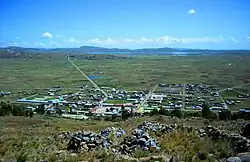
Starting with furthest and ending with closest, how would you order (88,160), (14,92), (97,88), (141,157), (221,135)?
1. (97,88)
2. (14,92)
3. (221,135)
4. (141,157)
5. (88,160)

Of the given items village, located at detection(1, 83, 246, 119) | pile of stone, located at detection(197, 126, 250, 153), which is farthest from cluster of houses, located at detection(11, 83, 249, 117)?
pile of stone, located at detection(197, 126, 250, 153)

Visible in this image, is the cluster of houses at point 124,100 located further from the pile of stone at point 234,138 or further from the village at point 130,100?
the pile of stone at point 234,138

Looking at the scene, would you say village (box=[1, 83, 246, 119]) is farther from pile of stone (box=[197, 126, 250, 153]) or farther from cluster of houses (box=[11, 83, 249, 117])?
pile of stone (box=[197, 126, 250, 153])

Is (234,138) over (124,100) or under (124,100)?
over

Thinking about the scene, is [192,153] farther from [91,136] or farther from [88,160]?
[91,136]

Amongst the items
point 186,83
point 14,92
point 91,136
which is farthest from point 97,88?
point 91,136

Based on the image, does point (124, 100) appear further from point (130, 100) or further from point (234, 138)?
point (234, 138)

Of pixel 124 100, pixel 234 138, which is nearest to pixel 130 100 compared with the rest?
pixel 124 100

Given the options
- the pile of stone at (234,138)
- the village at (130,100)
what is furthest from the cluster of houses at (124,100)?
the pile of stone at (234,138)
